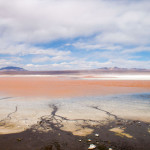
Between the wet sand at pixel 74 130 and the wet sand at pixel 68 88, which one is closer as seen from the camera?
the wet sand at pixel 74 130

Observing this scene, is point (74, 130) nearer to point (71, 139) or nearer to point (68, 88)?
point (71, 139)

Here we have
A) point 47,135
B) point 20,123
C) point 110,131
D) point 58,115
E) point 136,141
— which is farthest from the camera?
point 58,115

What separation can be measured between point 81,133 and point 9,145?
1.71 metres

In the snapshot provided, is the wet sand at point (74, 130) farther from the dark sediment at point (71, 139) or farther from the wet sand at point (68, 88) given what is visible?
the wet sand at point (68, 88)

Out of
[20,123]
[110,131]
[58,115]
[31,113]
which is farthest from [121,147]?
[31,113]

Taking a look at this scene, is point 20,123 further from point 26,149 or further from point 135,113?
point 135,113

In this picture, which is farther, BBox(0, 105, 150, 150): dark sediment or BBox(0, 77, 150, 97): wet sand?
BBox(0, 77, 150, 97): wet sand

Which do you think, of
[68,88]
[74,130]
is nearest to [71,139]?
[74,130]

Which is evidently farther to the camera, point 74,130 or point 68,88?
point 68,88

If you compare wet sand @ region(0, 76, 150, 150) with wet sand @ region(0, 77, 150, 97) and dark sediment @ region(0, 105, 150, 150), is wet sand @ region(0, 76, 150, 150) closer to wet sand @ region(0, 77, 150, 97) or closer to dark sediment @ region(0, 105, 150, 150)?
dark sediment @ region(0, 105, 150, 150)

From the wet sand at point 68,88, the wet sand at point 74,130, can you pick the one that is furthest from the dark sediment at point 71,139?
the wet sand at point 68,88

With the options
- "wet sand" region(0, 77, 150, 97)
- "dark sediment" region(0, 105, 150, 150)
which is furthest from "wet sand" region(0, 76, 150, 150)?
"wet sand" region(0, 77, 150, 97)

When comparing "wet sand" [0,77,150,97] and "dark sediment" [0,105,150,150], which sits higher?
"wet sand" [0,77,150,97]

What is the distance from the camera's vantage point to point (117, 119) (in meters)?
4.88
